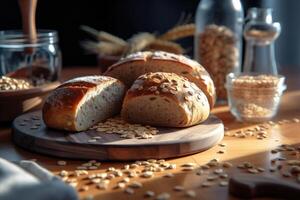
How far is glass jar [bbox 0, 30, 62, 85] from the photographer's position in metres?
1.71

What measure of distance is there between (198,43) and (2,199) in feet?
3.75

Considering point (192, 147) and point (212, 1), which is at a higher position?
point (212, 1)

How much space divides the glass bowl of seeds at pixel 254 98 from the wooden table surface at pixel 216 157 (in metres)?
0.03

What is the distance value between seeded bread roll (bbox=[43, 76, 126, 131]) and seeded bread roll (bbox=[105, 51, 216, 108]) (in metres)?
0.12

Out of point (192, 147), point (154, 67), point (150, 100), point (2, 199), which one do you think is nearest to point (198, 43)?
point (154, 67)

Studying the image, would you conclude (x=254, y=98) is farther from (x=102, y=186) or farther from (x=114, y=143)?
(x=102, y=186)

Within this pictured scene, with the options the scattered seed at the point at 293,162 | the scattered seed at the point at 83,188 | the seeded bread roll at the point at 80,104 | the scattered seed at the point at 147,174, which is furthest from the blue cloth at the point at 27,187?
the scattered seed at the point at 293,162

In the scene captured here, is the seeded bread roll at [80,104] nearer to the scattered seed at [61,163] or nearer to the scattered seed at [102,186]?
the scattered seed at [61,163]

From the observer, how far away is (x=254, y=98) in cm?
155

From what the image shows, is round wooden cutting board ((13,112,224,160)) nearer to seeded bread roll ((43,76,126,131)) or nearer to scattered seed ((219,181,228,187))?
seeded bread roll ((43,76,126,131))

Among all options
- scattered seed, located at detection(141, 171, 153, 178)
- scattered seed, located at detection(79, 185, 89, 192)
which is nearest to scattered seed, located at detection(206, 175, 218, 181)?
scattered seed, located at detection(141, 171, 153, 178)

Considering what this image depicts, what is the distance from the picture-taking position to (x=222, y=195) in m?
0.98

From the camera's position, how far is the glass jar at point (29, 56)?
171 centimetres

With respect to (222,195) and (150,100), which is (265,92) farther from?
(222,195)
